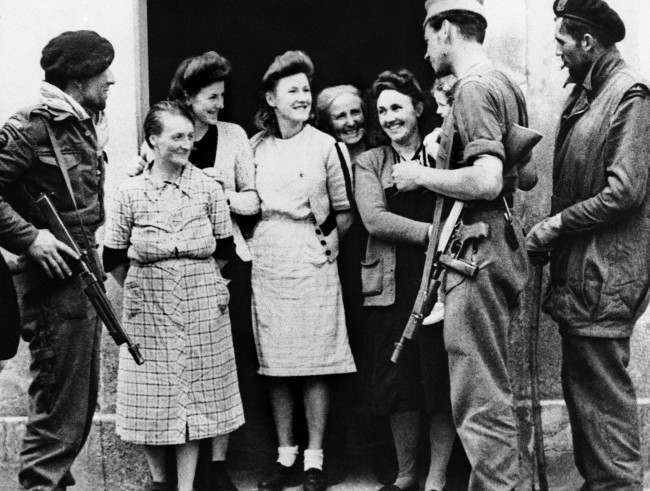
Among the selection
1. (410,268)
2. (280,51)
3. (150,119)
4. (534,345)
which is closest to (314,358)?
(410,268)

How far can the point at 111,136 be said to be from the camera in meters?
5.39

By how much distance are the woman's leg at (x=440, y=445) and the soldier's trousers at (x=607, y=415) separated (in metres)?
0.65

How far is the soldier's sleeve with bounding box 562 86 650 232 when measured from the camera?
4.50m

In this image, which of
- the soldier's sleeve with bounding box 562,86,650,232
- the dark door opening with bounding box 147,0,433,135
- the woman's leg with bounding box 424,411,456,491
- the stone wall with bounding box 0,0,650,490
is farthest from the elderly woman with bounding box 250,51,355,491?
the dark door opening with bounding box 147,0,433,135

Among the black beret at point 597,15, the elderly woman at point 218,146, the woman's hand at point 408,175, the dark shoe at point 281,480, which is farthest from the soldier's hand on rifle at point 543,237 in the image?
the dark shoe at point 281,480

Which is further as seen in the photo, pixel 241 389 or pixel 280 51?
pixel 280 51

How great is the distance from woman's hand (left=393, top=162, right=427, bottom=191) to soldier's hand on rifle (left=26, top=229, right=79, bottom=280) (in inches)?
56.2

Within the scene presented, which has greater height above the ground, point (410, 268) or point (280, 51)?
point (280, 51)

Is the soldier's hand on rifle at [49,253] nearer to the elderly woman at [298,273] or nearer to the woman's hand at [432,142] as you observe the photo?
the elderly woman at [298,273]

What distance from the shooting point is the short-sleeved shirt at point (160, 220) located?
4914mm

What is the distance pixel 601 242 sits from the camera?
4629 millimetres

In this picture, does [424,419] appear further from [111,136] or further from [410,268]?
[111,136]

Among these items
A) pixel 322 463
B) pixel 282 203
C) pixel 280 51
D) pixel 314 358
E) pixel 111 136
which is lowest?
pixel 322 463

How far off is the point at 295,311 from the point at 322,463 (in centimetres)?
79
